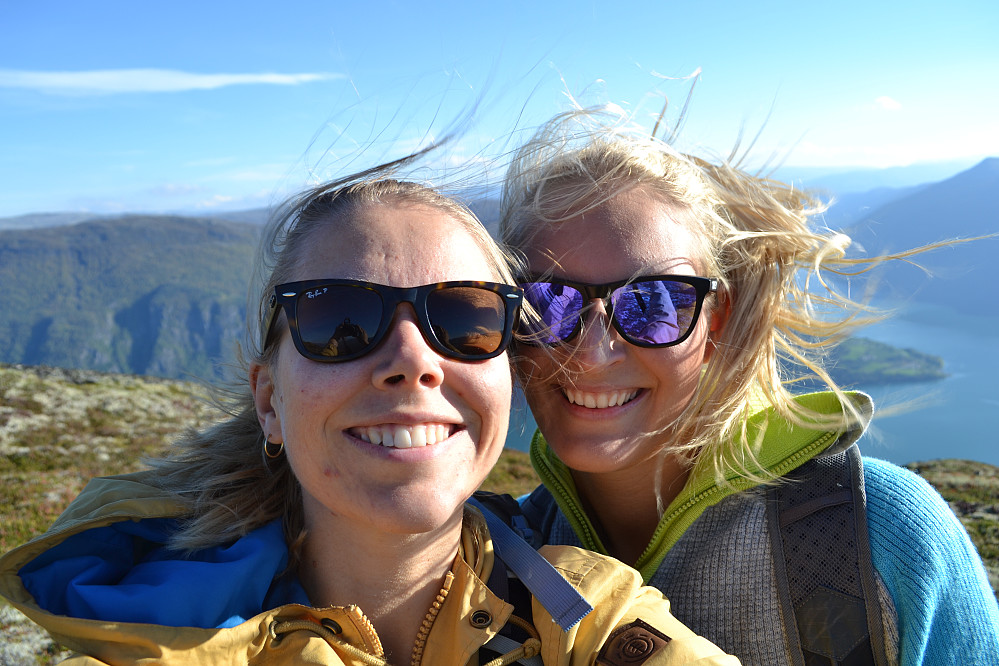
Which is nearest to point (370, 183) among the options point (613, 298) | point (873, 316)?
point (613, 298)

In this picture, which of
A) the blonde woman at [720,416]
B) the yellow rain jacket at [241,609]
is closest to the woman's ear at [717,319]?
the blonde woman at [720,416]

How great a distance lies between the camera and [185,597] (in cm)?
231

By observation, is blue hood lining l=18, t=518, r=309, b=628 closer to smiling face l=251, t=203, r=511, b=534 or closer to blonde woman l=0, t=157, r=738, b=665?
blonde woman l=0, t=157, r=738, b=665

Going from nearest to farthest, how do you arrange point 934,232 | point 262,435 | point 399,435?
1. point 399,435
2. point 262,435
3. point 934,232

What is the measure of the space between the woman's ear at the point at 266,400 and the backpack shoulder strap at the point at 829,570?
234 centimetres

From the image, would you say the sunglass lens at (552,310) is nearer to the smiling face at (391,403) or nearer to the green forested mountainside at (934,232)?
the smiling face at (391,403)

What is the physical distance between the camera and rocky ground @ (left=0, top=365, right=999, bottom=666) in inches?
411

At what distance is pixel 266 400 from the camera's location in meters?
2.74

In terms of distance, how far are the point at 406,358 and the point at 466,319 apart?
0.95 ft

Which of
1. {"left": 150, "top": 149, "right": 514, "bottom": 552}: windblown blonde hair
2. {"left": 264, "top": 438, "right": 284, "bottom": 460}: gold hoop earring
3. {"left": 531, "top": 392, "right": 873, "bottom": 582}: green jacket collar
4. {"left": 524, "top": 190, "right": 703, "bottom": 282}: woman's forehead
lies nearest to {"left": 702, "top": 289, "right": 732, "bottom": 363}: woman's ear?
{"left": 524, "top": 190, "right": 703, "bottom": 282}: woman's forehead

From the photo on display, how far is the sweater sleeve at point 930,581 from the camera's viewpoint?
2.74 metres

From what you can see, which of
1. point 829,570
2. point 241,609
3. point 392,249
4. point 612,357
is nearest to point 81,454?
point 241,609

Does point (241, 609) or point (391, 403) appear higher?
point (391, 403)

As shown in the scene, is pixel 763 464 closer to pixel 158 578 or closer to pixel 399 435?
pixel 399 435
